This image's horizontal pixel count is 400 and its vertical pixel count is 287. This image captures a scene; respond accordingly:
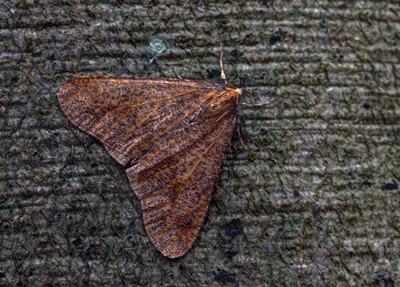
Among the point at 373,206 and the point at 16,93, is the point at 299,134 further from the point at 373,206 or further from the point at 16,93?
the point at 16,93

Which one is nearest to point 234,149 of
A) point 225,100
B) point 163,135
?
point 225,100

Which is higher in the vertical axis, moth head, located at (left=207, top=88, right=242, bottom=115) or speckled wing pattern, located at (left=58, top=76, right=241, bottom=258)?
moth head, located at (left=207, top=88, right=242, bottom=115)

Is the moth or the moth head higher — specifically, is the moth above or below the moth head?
below

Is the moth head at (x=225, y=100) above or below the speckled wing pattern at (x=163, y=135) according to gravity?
above
